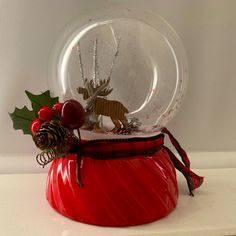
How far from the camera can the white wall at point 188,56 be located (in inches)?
31.0

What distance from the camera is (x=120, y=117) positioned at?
1.93 feet

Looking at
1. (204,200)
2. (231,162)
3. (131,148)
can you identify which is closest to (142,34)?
(131,148)

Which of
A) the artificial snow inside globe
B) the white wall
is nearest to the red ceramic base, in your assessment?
the artificial snow inside globe

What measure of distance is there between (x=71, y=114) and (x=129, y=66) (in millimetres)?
178

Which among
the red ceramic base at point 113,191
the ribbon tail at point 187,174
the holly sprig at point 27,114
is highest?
the holly sprig at point 27,114

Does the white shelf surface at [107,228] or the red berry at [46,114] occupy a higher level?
the red berry at [46,114]

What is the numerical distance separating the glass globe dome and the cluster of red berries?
3.0 inches

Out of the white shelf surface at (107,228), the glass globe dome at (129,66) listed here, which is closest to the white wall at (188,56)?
the glass globe dome at (129,66)

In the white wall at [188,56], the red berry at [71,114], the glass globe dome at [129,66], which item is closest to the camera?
the red berry at [71,114]

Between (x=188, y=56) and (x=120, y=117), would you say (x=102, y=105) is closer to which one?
(x=120, y=117)

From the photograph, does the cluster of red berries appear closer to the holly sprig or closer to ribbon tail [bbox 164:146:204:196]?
the holly sprig

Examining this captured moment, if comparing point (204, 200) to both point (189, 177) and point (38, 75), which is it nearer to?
point (189, 177)

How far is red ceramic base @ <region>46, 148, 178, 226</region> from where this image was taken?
56 cm

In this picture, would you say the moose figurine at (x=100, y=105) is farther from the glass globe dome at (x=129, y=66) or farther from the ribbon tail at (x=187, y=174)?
the ribbon tail at (x=187, y=174)
